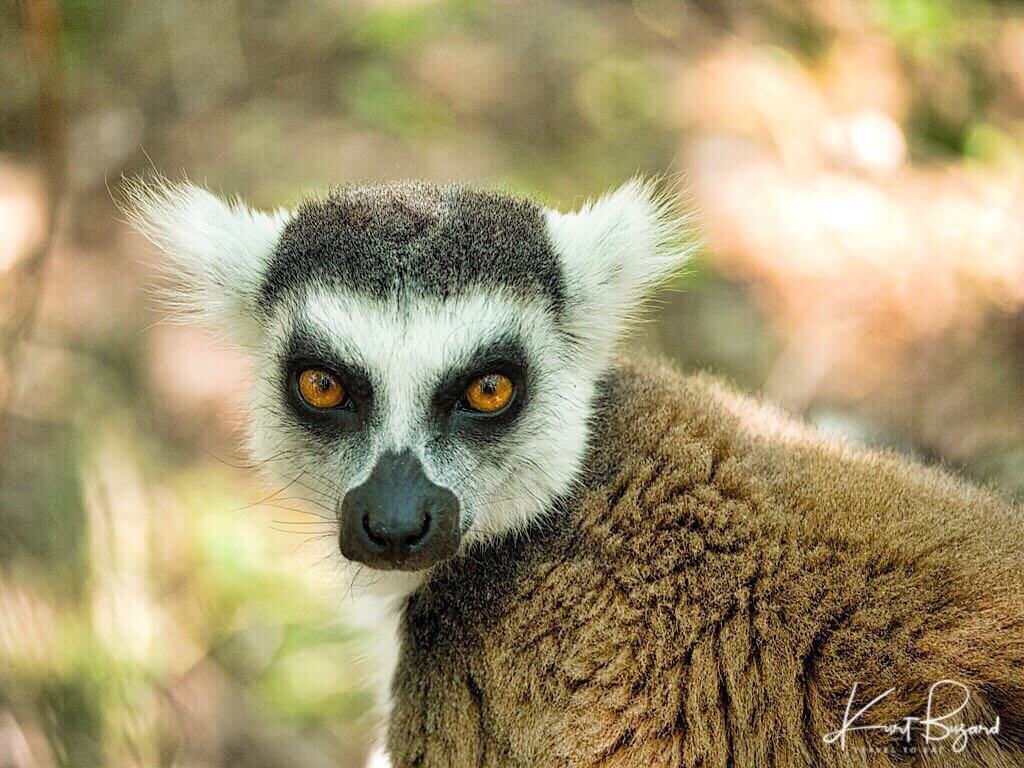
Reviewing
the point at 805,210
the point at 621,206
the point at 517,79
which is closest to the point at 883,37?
the point at 805,210

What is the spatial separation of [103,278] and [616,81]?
469 cm

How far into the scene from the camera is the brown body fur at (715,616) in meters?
2.98

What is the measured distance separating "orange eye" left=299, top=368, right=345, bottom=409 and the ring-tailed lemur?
0.01 m

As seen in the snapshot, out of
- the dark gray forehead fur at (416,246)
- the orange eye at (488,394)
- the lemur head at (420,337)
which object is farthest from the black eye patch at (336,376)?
the orange eye at (488,394)

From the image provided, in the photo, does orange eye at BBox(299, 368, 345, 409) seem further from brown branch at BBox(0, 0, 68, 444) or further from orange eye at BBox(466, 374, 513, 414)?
brown branch at BBox(0, 0, 68, 444)

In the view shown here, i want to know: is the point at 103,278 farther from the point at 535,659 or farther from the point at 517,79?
the point at 535,659

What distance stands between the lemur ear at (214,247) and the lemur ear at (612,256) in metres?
1.14

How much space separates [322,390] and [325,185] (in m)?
5.03

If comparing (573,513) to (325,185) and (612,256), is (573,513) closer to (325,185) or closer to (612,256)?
(612,256)

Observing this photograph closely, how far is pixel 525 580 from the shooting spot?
11.2ft

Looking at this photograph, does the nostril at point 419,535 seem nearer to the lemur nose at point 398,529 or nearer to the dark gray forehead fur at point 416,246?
the lemur nose at point 398,529

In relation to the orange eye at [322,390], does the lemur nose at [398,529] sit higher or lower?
lower

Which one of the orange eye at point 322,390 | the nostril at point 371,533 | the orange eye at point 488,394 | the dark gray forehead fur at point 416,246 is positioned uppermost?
the dark gray forehead fur at point 416,246

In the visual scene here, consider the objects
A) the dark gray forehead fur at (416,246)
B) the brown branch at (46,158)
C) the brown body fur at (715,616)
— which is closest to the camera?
the brown body fur at (715,616)
